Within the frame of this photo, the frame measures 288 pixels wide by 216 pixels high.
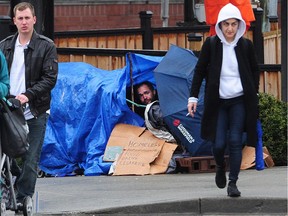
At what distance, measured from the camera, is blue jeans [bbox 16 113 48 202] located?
8266mm

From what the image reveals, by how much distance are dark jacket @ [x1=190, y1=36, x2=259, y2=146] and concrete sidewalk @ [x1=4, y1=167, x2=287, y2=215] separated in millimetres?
577

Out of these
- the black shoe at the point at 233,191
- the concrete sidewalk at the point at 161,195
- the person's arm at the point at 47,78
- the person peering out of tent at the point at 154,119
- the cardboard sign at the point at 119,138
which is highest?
the person's arm at the point at 47,78

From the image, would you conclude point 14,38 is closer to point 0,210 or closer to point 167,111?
point 0,210

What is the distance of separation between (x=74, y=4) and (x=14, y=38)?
81.2 ft

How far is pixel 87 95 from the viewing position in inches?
484

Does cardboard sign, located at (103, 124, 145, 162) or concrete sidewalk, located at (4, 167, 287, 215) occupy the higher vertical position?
cardboard sign, located at (103, 124, 145, 162)

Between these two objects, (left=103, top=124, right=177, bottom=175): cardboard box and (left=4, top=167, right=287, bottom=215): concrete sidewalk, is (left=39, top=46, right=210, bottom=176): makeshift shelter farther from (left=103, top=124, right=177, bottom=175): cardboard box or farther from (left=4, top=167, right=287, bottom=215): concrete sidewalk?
(left=4, top=167, right=287, bottom=215): concrete sidewalk

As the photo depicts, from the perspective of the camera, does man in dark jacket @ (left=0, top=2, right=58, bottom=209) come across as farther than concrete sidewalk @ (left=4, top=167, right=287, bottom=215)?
No

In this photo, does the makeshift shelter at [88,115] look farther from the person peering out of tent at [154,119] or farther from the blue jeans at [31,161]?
the blue jeans at [31,161]

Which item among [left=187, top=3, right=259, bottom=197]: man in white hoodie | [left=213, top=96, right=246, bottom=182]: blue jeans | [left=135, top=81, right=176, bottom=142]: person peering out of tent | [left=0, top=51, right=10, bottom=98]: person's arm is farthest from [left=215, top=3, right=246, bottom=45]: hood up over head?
[left=135, top=81, right=176, bottom=142]: person peering out of tent

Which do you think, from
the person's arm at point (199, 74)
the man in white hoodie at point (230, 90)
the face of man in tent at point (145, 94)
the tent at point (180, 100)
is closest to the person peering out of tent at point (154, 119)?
the face of man in tent at point (145, 94)

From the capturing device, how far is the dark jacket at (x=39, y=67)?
325 inches

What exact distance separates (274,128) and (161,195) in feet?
8.19

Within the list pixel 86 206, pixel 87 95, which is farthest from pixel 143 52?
pixel 86 206
